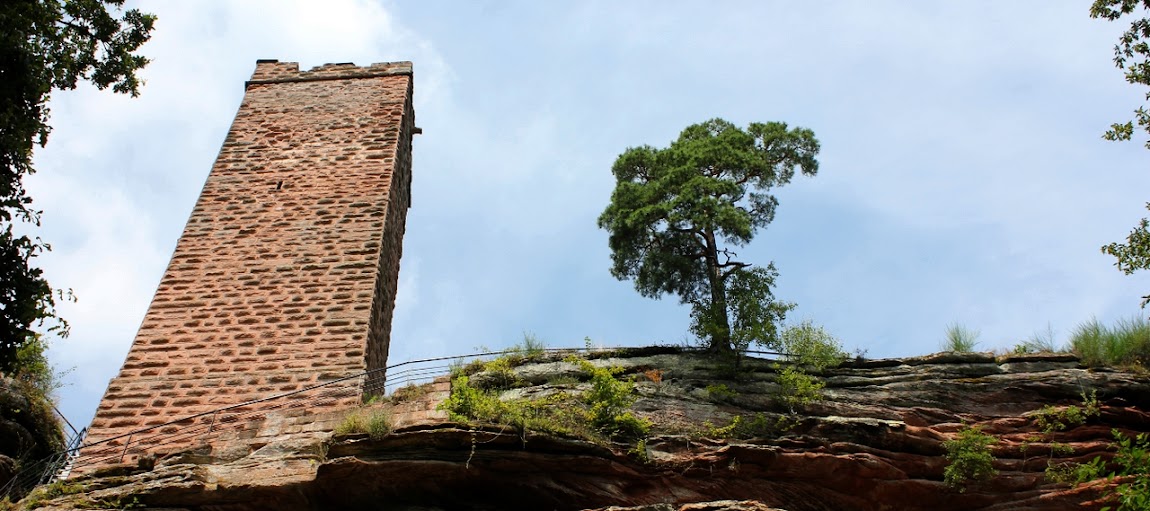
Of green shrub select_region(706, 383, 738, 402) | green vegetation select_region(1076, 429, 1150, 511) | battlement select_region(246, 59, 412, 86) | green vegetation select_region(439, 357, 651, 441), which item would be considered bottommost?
green vegetation select_region(1076, 429, 1150, 511)

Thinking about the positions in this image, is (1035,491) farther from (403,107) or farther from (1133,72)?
(403,107)

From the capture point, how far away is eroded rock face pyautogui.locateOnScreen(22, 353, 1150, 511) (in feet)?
24.7

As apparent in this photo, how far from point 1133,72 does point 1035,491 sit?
523 cm

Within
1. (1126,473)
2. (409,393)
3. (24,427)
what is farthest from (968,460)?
(24,427)

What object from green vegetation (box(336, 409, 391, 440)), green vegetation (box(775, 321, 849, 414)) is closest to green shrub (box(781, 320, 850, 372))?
green vegetation (box(775, 321, 849, 414))

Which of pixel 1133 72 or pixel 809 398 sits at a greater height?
pixel 1133 72

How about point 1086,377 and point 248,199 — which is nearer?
point 1086,377

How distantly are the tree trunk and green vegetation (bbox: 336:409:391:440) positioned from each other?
380 cm

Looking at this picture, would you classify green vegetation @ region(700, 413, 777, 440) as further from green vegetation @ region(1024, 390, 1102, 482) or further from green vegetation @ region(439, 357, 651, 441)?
green vegetation @ region(1024, 390, 1102, 482)

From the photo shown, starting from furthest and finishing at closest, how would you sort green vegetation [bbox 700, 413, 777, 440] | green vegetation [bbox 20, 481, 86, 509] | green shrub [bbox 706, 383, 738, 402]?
green shrub [bbox 706, 383, 738, 402] < green vegetation [bbox 700, 413, 777, 440] < green vegetation [bbox 20, 481, 86, 509]

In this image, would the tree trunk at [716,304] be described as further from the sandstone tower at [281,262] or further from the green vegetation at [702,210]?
the sandstone tower at [281,262]

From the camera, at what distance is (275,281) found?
36.9ft

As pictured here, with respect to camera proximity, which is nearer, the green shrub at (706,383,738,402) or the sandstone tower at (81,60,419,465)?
the green shrub at (706,383,738,402)

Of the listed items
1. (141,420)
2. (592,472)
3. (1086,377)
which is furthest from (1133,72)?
(141,420)
